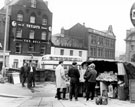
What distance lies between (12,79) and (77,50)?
1712 inches

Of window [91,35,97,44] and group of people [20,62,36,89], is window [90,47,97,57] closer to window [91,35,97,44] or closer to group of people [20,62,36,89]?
window [91,35,97,44]

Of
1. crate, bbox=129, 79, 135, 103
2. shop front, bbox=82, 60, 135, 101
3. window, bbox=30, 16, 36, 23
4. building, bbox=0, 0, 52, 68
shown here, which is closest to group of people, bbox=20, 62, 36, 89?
shop front, bbox=82, 60, 135, 101

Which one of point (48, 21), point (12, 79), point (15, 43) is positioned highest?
point (48, 21)

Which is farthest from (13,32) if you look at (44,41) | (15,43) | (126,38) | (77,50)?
(126,38)

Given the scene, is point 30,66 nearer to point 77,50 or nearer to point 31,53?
point 31,53

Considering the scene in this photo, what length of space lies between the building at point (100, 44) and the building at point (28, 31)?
51.6 feet

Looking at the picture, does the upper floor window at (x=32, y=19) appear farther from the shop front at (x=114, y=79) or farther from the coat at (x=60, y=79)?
the coat at (x=60, y=79)

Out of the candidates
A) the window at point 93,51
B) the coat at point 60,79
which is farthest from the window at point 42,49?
the coat at point 60,79

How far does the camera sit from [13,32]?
5575cm

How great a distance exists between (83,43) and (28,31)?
1906 cm

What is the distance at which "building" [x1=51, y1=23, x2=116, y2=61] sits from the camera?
6644 cm

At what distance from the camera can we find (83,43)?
73000 mm

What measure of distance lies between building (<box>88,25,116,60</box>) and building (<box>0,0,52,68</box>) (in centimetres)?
1572

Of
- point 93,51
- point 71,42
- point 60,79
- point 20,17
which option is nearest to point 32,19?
point 20,17
